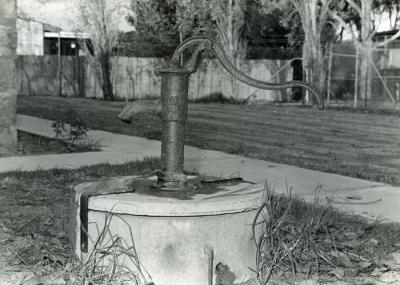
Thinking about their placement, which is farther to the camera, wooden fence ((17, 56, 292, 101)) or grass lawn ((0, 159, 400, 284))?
wooden fence ((17, 56, 292, 101))

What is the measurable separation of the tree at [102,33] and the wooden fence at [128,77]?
414 millimetres

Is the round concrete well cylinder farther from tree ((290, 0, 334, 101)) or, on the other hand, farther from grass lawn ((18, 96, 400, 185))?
tree ((290, 0, 334, 101))

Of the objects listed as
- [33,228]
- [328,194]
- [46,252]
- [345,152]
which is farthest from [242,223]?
[345,152]

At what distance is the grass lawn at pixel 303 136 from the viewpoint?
28.1ft

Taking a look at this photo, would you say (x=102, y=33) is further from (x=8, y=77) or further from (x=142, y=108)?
(x=142, y=108)

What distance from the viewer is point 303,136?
11961 millimetres

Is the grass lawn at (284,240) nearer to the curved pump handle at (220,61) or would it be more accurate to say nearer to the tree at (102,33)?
the curved pump handle at (220,61)

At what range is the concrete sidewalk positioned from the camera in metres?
5.94

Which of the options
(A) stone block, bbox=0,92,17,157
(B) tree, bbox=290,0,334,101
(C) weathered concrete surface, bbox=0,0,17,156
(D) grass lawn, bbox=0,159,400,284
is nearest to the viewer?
(D) grass lawn, bbox=0,159,400,284

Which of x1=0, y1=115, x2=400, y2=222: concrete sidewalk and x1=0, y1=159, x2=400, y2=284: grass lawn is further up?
x1=0, y1=115, x2=400, y2=222: concrete sidewalk

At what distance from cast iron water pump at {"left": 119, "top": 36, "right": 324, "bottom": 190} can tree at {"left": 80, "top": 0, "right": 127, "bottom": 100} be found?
20845mm

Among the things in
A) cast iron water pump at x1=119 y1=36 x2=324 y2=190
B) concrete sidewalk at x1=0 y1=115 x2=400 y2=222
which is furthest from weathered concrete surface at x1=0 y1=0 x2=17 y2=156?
cast iron water pump at x1=119 y1=36 x2=324 y2=190

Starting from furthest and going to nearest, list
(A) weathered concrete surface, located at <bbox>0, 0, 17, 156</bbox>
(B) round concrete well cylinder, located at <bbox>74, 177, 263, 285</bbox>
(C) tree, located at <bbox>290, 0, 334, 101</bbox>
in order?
(C) tree, located at <bbox>290, 0, 334, 101</bbox> → (A) weathered concrete surface, located at <bbox>0, 0, 17, 156</bbox> → (B) round concrete well cylinder, located at <bbox>74, 177, 263, 285</bbox>

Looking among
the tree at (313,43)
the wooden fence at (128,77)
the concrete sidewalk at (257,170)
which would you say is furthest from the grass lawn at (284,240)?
the wooden fence at (128,77)
